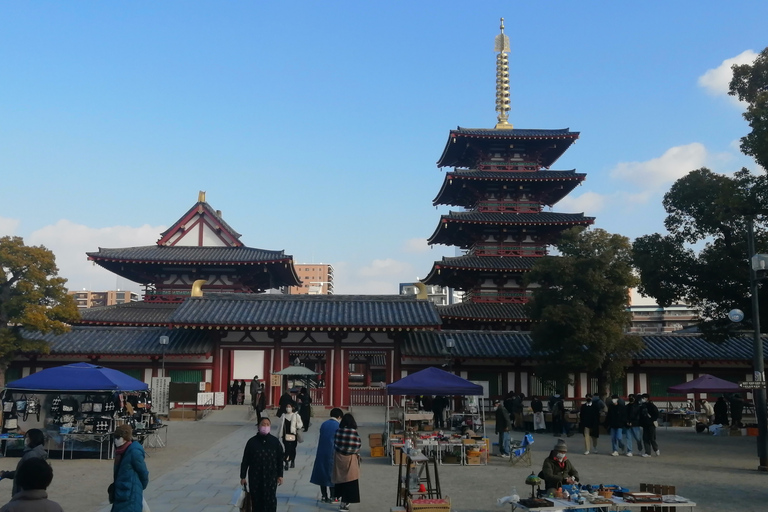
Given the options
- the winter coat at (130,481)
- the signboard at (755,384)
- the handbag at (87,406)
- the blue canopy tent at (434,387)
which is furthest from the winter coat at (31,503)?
the signboard at (755,384)

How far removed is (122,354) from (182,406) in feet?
12.5

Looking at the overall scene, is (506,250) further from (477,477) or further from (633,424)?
(477,477)

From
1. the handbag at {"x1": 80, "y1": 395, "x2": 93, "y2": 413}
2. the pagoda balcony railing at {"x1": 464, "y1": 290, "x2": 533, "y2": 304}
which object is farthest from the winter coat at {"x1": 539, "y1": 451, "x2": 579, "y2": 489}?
the pagoda balcony railing at {"x1": 464, "y1": 290, "x2": 533, "y2": 304}

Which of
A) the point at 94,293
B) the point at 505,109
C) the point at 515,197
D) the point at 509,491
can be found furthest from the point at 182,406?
the point at 94,293

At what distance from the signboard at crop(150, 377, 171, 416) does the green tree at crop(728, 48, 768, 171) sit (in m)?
21.7

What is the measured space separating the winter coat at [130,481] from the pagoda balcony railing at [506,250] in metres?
31.0

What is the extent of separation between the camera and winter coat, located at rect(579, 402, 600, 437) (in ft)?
61.3

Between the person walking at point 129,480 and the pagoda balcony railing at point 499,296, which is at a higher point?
the pagoda balcony railing at point 499,296

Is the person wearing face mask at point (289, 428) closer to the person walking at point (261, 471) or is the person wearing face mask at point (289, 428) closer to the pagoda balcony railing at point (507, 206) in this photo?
the person walking at point (261, 471)

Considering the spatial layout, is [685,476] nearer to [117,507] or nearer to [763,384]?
[763,384]

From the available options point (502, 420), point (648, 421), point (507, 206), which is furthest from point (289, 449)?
point (507, 206)

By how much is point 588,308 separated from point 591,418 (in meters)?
7.83

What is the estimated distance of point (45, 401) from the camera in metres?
18.9

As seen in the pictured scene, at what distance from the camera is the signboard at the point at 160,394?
87.6ft
